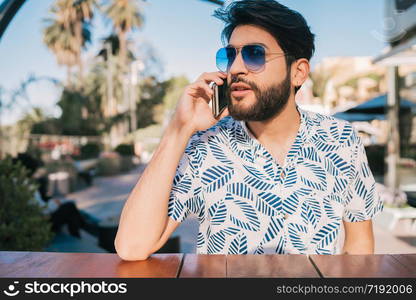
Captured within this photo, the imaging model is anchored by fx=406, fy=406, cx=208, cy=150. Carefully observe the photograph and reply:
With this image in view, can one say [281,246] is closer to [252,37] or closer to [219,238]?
[219,238]

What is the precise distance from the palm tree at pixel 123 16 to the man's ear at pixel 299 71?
33.4 meters

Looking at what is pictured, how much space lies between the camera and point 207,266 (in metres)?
1.04

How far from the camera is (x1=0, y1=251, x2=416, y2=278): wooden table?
97 cm

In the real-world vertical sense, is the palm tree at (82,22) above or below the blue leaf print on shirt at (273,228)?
above

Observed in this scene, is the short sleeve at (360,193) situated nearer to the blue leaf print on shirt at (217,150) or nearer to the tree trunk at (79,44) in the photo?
the blue leaf print on shirt at (217,150)

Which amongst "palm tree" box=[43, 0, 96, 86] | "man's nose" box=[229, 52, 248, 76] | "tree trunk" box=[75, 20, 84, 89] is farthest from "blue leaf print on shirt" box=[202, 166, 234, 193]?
"tree trunk" box=[75, 20, 84, 89]

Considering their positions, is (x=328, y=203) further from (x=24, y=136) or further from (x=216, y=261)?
(x=24, y=136)

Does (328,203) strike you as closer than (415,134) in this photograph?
Yes

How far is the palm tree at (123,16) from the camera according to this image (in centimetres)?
3306

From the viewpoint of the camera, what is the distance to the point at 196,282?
0.89 meters

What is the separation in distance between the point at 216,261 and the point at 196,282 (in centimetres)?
19

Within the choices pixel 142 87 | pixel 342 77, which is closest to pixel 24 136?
pixel 142 87

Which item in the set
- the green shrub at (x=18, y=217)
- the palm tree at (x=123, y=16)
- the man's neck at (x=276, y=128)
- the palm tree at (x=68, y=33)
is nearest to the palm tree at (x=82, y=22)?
the palm tree at (x=68, y=33)

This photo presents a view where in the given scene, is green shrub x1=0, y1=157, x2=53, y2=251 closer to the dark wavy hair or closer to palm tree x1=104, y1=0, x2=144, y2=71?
the dark wavy hair
